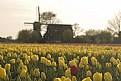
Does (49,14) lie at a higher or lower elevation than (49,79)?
higher

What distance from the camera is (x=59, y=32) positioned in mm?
56125

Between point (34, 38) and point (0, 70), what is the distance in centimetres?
4621

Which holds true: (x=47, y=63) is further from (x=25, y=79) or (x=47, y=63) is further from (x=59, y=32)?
(x=59, y=32)

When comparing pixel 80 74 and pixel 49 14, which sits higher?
pixel 49 14

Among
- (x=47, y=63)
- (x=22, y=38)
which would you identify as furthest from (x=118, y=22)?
(x=47, y=63)

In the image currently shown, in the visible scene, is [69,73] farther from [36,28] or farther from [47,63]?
[36,28]

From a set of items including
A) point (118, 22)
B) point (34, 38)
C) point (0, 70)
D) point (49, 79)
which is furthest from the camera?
point (118, 22)

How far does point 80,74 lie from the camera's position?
5465 millimetres

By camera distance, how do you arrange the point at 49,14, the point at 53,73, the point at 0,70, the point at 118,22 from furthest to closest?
1. the point at 49,14
2. the point at 118,22
3. the point at 53,73
4. the point at 0,70

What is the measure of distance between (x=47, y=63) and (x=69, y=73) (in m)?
1.76

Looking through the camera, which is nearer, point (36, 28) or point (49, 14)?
point (36, 28)

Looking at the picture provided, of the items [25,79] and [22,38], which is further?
[22,38]

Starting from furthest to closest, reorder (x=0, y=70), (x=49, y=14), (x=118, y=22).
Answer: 1. (x=49, y=14)
2. (x=118, y=22)
3. (x=0, y=70)

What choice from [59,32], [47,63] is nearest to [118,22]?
[59,32]
